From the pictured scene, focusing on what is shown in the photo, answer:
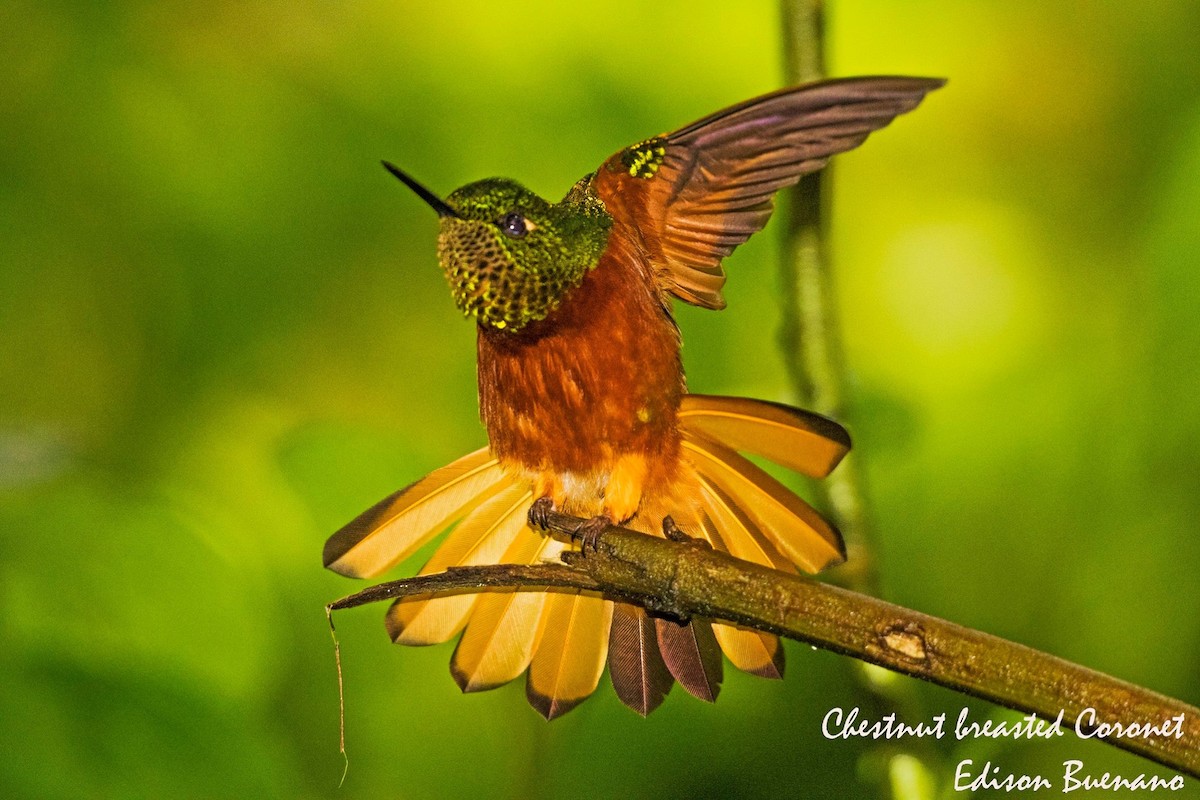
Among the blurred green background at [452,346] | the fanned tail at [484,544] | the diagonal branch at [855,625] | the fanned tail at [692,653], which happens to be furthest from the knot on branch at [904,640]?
the blurred green background at [452,346]

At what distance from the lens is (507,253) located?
0.92 meters

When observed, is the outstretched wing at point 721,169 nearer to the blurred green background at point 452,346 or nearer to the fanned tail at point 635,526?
the fanned tail at point 635,526

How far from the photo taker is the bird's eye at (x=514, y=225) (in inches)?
36.4

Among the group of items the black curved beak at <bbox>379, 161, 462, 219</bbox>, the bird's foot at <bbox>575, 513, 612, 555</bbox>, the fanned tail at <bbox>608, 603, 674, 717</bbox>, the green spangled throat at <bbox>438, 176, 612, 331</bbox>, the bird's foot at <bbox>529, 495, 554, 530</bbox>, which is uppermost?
the black curved beak at <bbox>379, 161, 462, 219</bbox>

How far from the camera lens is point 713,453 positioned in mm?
1068

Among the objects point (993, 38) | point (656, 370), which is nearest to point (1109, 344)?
point (993, 38)

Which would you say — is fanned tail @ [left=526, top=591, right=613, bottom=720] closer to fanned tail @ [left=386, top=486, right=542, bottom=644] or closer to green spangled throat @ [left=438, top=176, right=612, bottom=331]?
fanned tail @ [left=386, top=486, right=542, bottom=644]

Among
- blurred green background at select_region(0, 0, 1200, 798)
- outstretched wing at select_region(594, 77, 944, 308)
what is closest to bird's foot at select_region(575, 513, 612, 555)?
outstretched wing at select_region(594, 77, 944, 308)

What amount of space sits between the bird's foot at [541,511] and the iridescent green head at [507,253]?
18cm

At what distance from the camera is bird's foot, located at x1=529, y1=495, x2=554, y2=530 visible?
40.8 inches

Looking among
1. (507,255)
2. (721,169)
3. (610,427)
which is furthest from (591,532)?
(721,169)

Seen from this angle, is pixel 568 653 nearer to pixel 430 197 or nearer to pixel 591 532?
pixel 591 532

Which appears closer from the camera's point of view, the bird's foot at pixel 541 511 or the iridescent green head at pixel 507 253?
the iridescent green head at pixel 507 253

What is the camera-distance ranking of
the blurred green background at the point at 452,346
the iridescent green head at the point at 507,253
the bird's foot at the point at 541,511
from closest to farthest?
the iridescent green head at the point at 507,253
the bird's foot at the point at 541,511
the blurred green background at the point at 452,346
